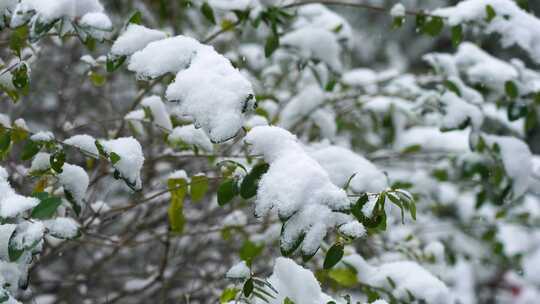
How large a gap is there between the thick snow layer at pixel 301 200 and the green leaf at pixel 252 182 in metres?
0.05

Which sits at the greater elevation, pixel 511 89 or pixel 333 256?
pixel 333 256

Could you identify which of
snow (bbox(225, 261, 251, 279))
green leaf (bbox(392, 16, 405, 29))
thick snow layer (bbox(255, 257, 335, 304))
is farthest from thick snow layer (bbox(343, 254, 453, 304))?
green leaf (bbox(392, 16, 405, 29))

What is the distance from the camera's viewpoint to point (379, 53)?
6422mm

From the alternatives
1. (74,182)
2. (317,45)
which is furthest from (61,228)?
(317,45)

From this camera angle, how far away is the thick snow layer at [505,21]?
1.70 m

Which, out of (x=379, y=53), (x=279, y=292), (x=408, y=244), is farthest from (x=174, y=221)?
(x=379, y=53)

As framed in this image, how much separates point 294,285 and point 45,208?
528 millimetres

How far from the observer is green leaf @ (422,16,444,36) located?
178 cm

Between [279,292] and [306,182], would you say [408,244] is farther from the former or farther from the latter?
[306,182]

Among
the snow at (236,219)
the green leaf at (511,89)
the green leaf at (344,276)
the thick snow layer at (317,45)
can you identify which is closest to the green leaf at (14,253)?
the green leaf at (344,276)

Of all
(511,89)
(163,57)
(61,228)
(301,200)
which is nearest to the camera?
(301,200)

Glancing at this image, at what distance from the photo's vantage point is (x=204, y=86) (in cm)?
105

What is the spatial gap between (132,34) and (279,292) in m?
0.65

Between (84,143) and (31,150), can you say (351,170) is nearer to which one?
(84,143)
